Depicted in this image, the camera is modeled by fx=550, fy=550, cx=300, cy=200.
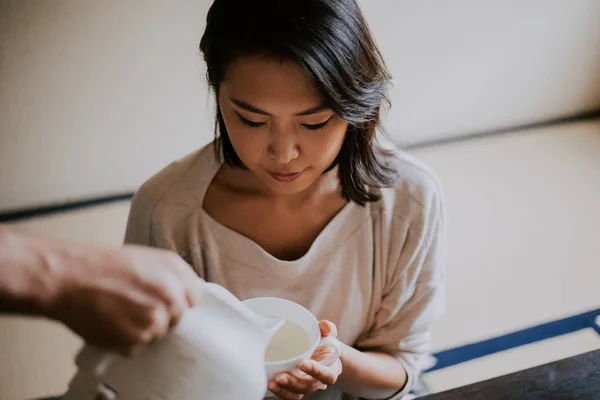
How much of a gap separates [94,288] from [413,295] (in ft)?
2.11

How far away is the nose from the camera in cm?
71

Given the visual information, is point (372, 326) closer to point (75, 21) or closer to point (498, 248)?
point (498, 248)

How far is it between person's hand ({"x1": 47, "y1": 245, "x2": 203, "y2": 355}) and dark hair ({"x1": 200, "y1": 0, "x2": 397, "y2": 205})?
0.35 meters

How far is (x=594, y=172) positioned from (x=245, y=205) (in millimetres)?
1629

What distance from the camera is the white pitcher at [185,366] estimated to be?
440mm

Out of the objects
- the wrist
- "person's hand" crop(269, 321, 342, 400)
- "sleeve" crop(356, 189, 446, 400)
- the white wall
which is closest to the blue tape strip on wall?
"sleeve" crop(356, 189, 446, 400)

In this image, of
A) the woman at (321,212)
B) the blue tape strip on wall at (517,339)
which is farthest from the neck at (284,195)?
the blue tape strip on wall at (517,339)

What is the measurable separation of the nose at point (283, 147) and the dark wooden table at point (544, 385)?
339 millimetres

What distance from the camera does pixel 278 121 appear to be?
2.31 feet

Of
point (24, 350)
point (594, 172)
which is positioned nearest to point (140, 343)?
point (24, 350)

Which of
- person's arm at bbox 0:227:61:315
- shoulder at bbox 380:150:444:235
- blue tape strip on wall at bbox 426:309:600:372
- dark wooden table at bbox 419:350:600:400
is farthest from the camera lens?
blue tape strip on wall at bbox 426:309:600:372

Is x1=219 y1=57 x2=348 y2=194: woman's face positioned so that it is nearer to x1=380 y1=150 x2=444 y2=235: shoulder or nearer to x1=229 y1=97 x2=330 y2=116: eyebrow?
x1=229 y1=97 x2=330 y2=116: eyebrow

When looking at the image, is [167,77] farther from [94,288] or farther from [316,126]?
[94,288]

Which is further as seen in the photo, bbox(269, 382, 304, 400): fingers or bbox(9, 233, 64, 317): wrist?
bbox(269, 382, 304, 400): fingers
